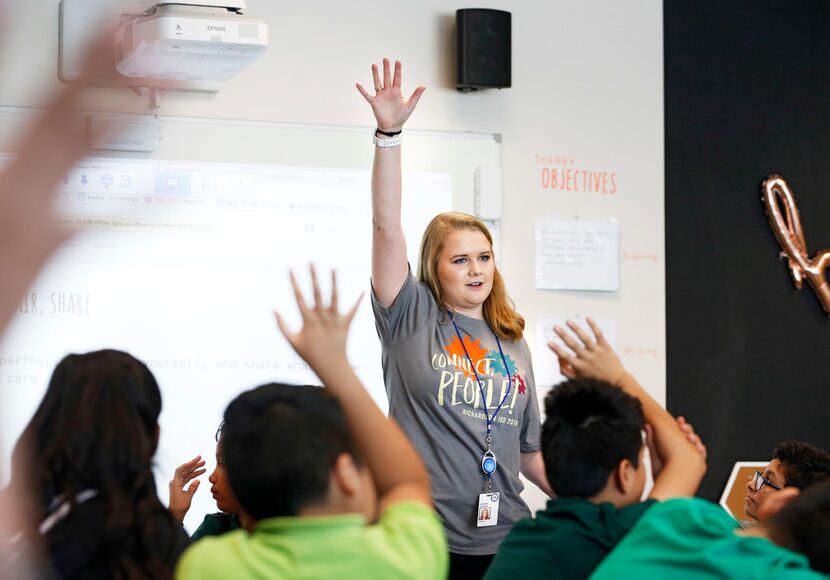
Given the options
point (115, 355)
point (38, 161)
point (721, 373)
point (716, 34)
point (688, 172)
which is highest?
point (716, 34)

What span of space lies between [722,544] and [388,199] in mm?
1322

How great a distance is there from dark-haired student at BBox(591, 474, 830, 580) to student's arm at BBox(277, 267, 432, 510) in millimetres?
315

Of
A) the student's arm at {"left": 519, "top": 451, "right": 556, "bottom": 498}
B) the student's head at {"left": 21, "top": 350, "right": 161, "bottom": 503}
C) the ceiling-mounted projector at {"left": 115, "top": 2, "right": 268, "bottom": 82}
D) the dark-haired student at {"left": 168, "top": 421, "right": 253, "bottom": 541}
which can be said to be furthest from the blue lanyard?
the ceiling-mounted projector at {"left": 115, "top": 2, "right": 268, "bottom": 82}

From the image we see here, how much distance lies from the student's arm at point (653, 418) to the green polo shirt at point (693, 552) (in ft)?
0.65

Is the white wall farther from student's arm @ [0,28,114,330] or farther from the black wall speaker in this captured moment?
student's arm @ [0,28,114,330]

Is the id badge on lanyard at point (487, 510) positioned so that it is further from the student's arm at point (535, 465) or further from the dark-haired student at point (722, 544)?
the dark-haired student at point (722, 544)

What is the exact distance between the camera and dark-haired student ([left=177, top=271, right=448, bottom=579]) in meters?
1.28

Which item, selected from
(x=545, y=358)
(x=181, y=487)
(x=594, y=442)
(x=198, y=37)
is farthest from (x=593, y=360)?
(x=545, y=358)

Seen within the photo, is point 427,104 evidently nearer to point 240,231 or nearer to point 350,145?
point 350,145

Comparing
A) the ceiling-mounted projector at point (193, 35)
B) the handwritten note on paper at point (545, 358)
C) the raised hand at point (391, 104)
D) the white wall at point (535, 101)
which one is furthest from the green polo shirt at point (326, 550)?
the handwritten note on paper at point (545, 358)

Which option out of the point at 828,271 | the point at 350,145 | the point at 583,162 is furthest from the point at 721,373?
the point at 350,145

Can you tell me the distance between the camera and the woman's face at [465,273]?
268 centimetres

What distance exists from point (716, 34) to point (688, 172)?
26.5 inches

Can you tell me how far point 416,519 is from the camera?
1336 mm
